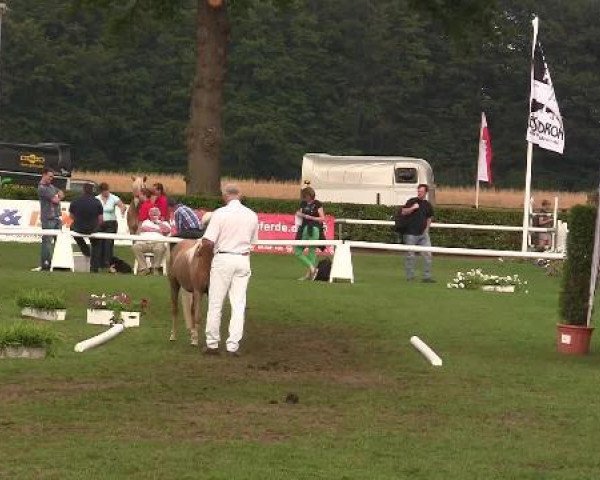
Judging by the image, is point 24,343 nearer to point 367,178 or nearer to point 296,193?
point 367,178

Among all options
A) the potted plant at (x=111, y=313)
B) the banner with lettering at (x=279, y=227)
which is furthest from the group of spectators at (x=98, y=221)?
the banner with lettering at (x=279, y=227)

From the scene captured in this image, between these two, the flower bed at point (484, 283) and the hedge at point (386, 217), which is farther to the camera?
the hedge at point (386, 217)

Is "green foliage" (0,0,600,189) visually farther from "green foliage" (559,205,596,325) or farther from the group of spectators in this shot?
"green foliage" (559,205,596,325)

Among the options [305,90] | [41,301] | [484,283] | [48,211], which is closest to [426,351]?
[41,301]

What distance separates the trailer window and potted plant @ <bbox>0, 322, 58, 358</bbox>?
41080mm

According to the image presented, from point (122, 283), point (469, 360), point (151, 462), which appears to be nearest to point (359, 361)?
point (469, 360)

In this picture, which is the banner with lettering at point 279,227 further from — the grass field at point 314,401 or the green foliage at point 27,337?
the green foliage at point 27,337

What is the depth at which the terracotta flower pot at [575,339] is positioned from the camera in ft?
61.6

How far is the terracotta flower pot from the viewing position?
18781 mm

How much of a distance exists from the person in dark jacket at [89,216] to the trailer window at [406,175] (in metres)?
28.2

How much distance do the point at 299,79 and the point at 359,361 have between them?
249 ft

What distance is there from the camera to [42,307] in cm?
2094

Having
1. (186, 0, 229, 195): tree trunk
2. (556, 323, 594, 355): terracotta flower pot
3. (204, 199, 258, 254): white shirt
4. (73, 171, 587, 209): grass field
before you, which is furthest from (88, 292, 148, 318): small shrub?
(73, 171, 587, 209): grass field

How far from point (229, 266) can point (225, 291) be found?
301 millimetres
